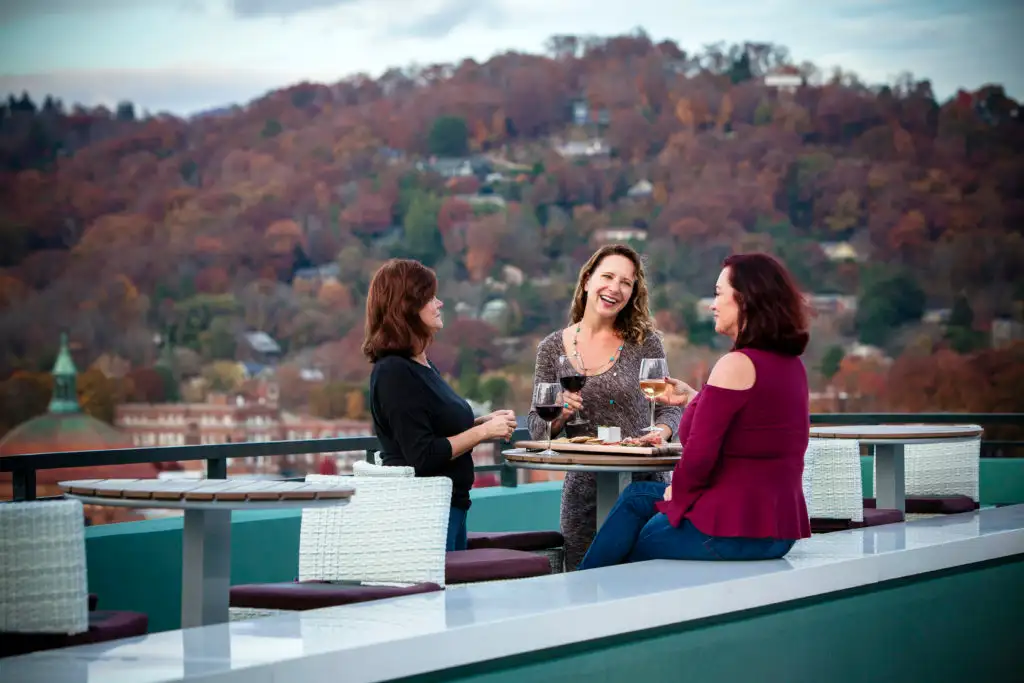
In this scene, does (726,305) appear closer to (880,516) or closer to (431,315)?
(431,315)

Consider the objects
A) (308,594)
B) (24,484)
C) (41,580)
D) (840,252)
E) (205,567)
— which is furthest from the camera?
(840,252)

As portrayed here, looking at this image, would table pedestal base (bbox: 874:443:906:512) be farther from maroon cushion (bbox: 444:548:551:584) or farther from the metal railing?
the metal railing

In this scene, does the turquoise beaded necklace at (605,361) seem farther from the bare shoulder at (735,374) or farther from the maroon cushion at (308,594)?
the maroon cushion at (308,594)

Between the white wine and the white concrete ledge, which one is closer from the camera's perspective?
the white concrete ledge

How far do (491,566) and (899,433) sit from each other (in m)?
1.96

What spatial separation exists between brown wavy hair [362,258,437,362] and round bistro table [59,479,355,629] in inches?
32.1

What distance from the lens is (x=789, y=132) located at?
56.3 m

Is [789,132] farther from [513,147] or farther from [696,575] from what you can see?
[696,575]

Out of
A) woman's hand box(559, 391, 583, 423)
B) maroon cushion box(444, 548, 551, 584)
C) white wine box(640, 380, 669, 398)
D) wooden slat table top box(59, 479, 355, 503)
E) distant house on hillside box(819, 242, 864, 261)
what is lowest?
maroon cushion box(444, 548, 551, 584)

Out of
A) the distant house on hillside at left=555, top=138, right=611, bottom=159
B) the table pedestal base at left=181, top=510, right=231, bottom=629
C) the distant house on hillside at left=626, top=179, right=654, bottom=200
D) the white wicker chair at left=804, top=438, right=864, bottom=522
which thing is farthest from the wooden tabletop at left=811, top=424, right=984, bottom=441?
the distant house on hillside at left=555, top=138, right=611, bottom=159

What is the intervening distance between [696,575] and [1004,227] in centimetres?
5462

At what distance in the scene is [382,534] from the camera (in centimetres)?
312

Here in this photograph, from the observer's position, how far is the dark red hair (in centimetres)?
322

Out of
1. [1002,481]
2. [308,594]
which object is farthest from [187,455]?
[1002,481]
